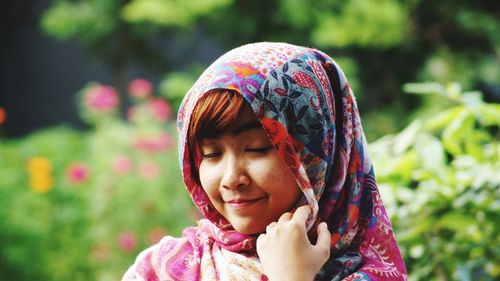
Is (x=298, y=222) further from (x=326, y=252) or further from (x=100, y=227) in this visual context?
(x=100, y=227)

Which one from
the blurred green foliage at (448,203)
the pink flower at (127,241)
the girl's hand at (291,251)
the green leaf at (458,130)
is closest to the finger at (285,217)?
the girl's hand at (291,251)

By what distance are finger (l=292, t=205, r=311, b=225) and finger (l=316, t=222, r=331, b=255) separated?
0.15 ft

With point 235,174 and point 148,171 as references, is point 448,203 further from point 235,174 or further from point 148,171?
point 148,171

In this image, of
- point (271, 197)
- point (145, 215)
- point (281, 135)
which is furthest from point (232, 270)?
point (145, 215)

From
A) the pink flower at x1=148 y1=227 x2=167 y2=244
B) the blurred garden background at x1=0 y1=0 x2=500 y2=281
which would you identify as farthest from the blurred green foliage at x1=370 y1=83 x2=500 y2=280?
the pink flower at x1=148 y1=227 x2=167 y2=244

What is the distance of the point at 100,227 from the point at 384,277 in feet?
12.0

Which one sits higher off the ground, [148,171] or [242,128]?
[242,128]

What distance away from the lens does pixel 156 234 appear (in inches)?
201

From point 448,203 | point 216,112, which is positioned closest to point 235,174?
point 216,112

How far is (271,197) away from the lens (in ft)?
5.67

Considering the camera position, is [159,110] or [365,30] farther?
[365,30]

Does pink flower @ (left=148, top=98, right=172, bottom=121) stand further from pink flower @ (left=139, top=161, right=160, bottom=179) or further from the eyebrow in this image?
the eyebrow

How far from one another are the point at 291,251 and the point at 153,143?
3.74 m

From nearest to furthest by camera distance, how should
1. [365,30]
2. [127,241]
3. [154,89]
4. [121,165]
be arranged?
[127,241] < [121,165] < [365,30] < [154,89]
